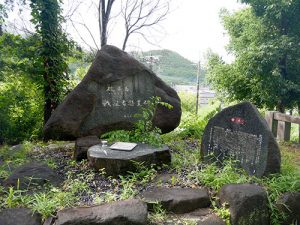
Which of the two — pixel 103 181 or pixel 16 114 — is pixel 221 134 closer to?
pixel 103 181

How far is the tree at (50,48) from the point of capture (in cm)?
691

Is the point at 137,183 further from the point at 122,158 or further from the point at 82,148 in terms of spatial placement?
the point at 82,148

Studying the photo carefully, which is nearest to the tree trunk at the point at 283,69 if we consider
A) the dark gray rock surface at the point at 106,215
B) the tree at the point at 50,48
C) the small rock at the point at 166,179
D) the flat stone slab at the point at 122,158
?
the flat stone slab at the point at 122,158

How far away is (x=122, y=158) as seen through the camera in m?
4.27

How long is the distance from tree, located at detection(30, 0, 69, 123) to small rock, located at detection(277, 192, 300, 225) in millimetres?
5792

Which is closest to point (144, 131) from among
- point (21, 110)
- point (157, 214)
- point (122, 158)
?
point (122, 158)

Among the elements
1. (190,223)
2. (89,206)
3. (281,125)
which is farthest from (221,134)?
(281,125)

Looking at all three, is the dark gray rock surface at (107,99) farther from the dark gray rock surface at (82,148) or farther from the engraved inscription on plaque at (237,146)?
the engraved inscription on plaque at (237,146)

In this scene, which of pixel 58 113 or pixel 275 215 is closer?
pixel 275 215

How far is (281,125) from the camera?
7367mm

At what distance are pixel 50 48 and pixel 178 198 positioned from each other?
5.25 m

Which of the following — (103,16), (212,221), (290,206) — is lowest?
(212,221)

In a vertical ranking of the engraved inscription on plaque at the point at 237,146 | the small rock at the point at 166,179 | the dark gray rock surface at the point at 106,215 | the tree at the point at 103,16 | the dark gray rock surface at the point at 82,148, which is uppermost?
the tree at the point at 103,16

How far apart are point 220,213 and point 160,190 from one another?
826 millimetres
